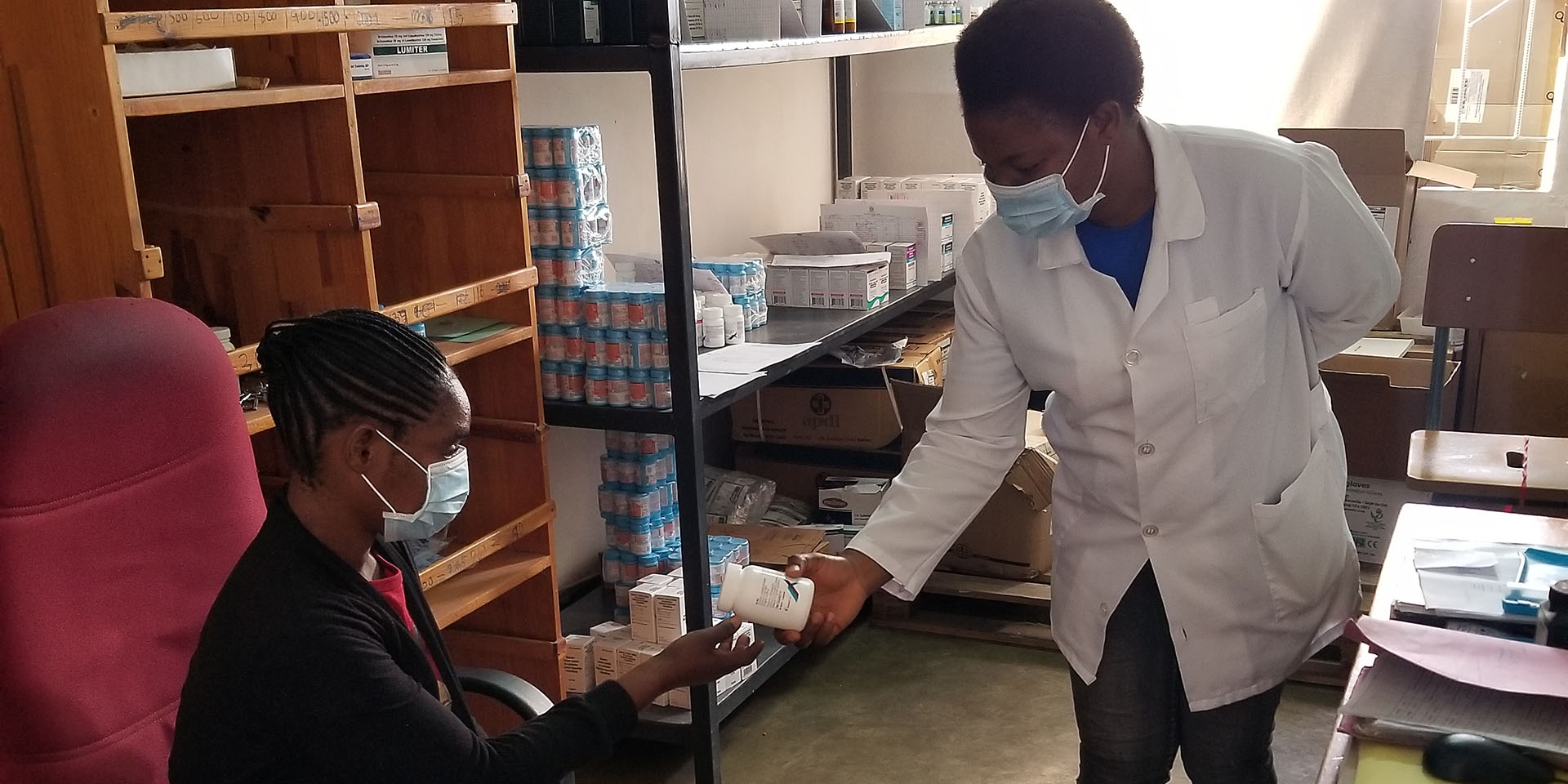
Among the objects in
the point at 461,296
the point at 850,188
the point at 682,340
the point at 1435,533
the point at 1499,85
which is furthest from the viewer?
the point at 1499,85

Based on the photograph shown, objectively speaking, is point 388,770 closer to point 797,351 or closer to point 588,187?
point 588,187

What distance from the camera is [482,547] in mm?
2215

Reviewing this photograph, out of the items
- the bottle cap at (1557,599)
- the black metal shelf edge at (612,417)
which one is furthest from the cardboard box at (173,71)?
the bottle cap at (1557,599)

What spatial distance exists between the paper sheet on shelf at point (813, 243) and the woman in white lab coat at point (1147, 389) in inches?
68.2

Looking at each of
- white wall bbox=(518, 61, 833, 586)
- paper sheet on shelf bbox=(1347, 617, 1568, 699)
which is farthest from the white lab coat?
white wall bbox=(518, 61, 833, 586)

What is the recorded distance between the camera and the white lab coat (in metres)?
1.52

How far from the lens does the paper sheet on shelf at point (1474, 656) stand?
1.15 metres

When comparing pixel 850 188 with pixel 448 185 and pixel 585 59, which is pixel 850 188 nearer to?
pixel 585 59

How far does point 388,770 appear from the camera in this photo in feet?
4.03

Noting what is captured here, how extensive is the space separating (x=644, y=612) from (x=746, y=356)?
0.58m

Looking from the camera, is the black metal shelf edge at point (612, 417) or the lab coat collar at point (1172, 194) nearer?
the lab coat collar at point (1172, 194)

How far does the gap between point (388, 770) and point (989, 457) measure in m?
0.85

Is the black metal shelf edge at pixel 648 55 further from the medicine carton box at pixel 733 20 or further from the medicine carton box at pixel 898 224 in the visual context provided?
the medicine carton box at pixel 898 224

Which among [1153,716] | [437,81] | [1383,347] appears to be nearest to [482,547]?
[437,81]
